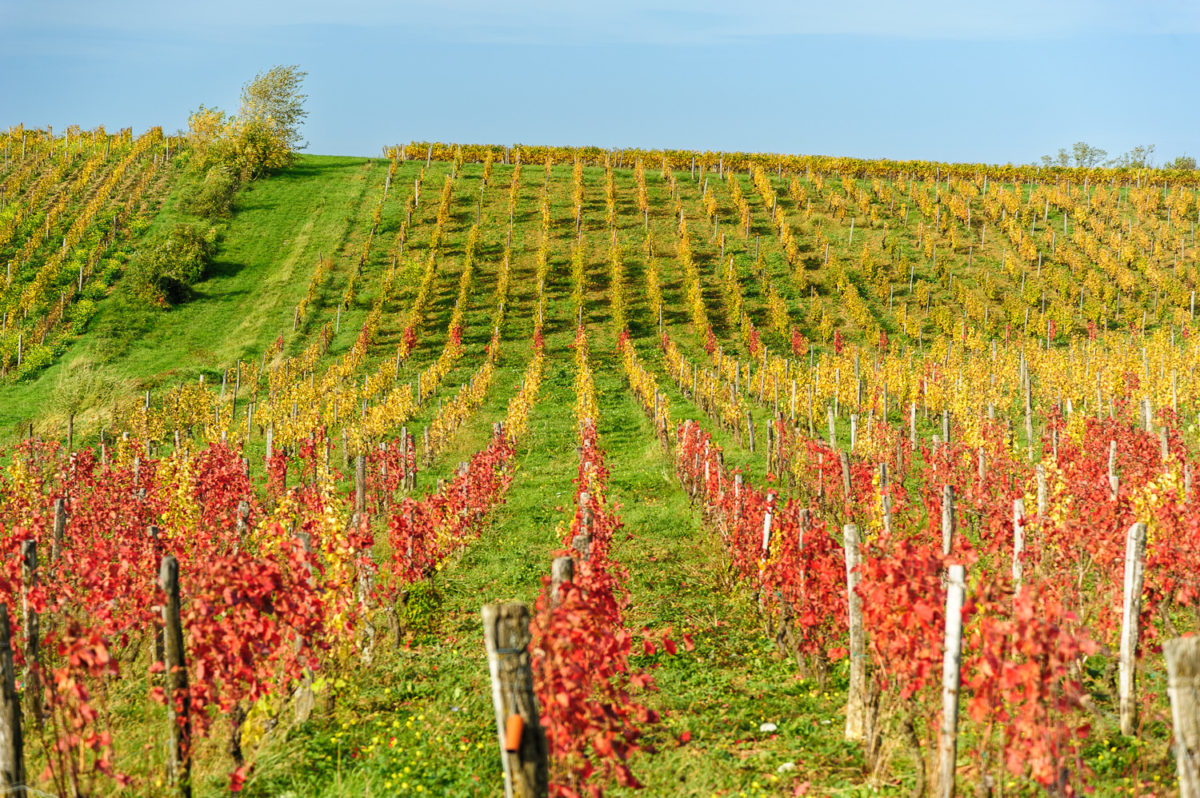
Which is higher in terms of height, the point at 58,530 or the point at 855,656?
the point at 58,530

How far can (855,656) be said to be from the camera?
756 centimetres

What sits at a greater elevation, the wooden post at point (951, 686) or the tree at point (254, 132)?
the tree at point (254, 132)

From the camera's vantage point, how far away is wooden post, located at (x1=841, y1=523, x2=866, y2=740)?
7.50 metres

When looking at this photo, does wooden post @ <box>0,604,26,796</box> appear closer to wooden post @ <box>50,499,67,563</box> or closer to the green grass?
wooden post @ <box>50,499,67,563</box>

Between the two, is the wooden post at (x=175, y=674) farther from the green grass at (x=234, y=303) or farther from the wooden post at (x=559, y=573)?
the green grass at (x=234, y=303)

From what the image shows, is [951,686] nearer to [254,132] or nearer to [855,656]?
[855,656]

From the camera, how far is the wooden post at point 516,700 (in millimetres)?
4840

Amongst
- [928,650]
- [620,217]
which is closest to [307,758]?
[928,650]

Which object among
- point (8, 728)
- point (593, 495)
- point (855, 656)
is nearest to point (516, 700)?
point (8, 728)

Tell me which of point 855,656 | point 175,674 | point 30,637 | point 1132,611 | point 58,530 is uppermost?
point 58,530

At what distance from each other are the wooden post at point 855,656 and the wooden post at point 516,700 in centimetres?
353

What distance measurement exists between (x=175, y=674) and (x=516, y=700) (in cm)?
304

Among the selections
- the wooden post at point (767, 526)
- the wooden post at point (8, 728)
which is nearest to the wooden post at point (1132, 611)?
the wooden post at point (767, 526)

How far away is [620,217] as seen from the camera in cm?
5597
